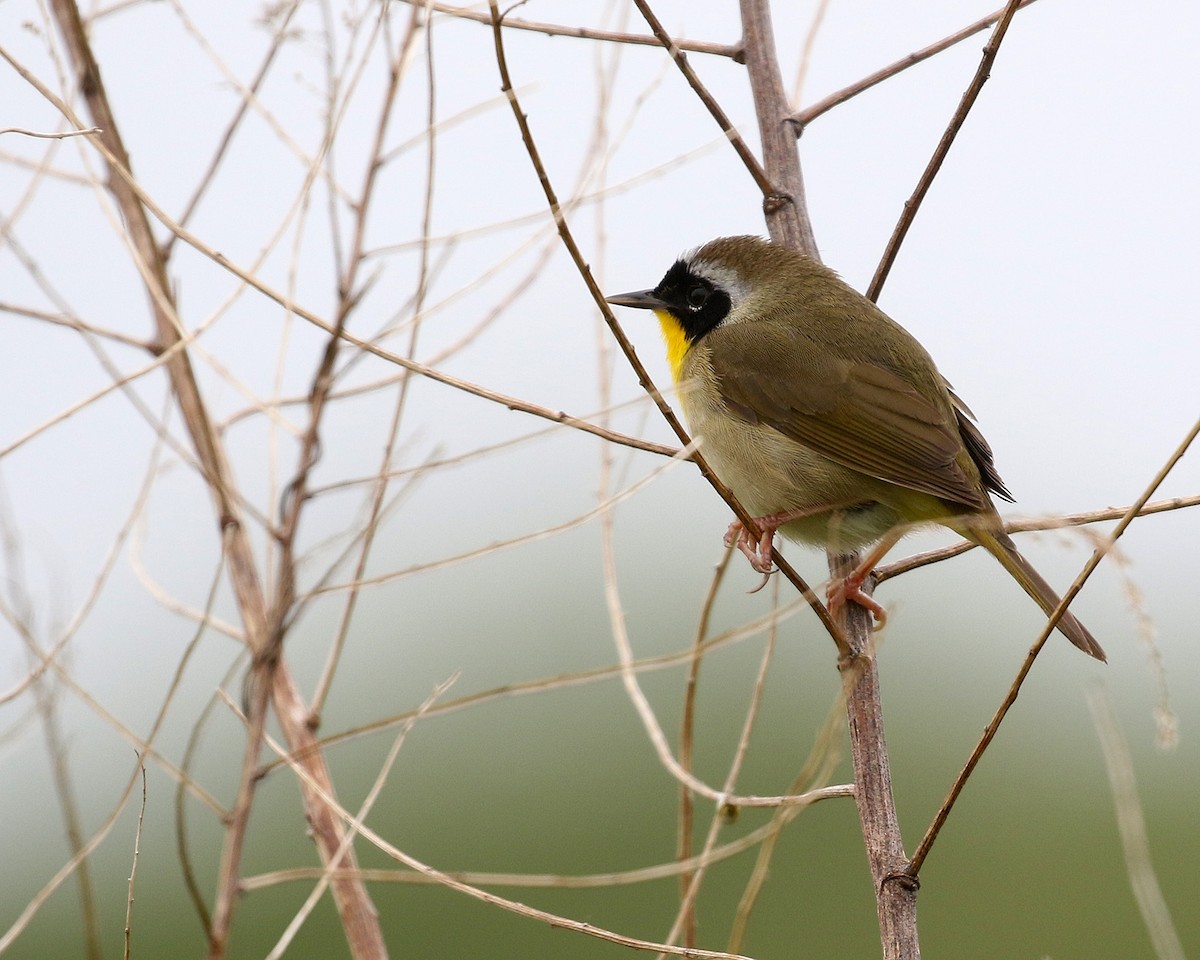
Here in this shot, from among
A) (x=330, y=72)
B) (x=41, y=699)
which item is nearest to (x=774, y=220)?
(x=330, y=72)

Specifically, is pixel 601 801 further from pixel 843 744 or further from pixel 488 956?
pixel 843 744

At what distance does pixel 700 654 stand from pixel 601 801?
4571mm

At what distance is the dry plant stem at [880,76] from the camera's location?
287 centimetres

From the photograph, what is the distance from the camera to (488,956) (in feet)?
18.6

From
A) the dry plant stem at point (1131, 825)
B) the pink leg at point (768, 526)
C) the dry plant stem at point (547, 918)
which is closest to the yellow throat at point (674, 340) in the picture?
the pink leg at point (768, 526)

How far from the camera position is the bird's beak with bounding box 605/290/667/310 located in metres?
4.29

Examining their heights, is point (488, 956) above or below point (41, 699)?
below

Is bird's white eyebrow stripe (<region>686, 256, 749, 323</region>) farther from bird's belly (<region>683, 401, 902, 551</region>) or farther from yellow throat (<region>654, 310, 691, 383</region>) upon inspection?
bird's belly (<region>683, 401, 902, 551</region>)

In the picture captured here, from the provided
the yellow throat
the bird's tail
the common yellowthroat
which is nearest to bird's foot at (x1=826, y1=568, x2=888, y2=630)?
the common yellowthroat

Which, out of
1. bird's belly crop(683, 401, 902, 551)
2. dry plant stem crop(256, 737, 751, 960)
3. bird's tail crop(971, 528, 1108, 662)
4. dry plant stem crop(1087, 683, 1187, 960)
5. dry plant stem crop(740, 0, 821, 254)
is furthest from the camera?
bird's belly crop(683, 401, 902, 551)

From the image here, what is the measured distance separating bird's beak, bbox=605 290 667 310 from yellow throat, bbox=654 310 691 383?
38 millimetres

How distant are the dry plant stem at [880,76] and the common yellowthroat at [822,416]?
1.80 feet

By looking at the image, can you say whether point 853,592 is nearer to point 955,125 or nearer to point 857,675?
point 857,675

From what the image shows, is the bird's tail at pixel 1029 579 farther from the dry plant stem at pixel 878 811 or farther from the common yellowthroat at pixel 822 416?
the dry plant stem at pixel 878 811
